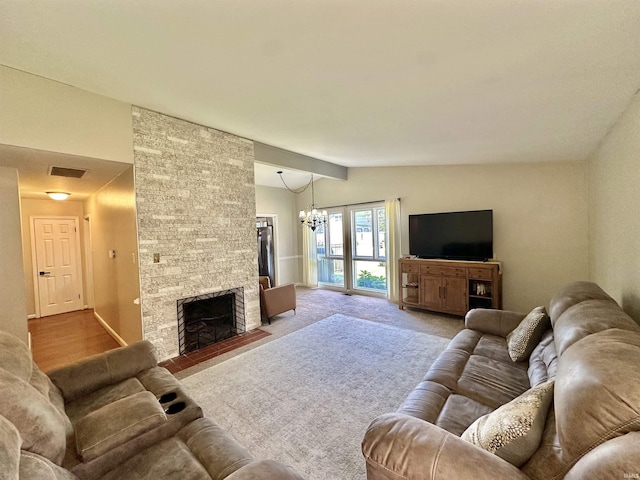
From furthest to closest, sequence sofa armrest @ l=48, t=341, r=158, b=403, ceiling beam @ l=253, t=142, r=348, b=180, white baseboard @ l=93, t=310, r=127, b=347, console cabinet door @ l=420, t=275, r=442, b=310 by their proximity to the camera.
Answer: console cabinet door @ l=420, t=275, r=442, b=310 → ceiling beam @ l=253, t=142, r=348, b=180 → white baseboard @ l=93, t=310, r=127, b=347 → sofa armrest @ l=48, t=341, r=158, b=403

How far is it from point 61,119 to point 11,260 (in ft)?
5.60

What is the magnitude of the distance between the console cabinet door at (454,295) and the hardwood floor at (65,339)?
5.13m

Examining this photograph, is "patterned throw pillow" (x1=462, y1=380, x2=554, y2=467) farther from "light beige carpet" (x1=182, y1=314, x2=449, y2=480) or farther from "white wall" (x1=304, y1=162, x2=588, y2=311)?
"white wall" (x1=304, y1=162, x2=588, y2=311)

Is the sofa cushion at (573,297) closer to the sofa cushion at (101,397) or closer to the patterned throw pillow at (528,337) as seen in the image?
the patterned throw pillow at (528,337)

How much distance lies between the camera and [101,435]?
125 centimetres

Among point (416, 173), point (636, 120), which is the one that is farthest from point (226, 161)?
point (636, 120)

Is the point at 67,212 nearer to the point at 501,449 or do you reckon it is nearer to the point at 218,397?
the point at 218,397

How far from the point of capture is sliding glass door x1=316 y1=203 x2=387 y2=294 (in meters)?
6.34

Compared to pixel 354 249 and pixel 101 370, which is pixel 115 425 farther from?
pixel 354 249

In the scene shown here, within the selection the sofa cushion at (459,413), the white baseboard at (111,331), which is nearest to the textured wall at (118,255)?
the white baseboard at (111,331)

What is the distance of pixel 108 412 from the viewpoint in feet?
4.50

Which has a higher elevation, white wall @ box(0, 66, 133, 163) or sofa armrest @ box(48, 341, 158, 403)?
white wall @ box(0, 66, 133, 163)

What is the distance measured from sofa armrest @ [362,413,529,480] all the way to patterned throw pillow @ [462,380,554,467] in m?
0.08

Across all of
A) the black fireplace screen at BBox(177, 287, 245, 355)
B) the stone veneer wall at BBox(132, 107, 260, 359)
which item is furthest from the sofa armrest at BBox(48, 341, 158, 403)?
the black fireplace screen at BBox(177, 287, 245, 355)
